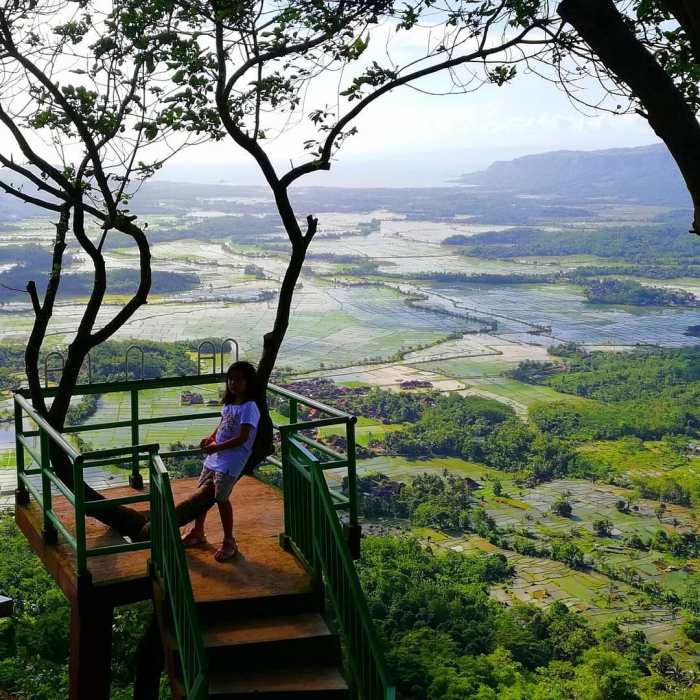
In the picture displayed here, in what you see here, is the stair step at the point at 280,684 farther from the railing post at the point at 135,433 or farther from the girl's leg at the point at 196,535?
the railing post at the point at 135,433

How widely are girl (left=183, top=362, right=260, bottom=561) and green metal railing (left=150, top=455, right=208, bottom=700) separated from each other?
459 mm

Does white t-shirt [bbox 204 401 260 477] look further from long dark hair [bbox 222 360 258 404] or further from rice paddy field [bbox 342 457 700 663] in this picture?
rice paddy field [bbox 342 457 700 663]

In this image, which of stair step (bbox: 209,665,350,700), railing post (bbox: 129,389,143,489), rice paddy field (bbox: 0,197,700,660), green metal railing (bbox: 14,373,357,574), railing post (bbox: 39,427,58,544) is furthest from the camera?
rice paddy field (bbox: 0,197,700,660)

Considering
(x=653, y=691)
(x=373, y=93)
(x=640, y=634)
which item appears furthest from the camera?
(x=640, y=634)

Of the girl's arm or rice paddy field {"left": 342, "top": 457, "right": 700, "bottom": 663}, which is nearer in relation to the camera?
the girl's arm

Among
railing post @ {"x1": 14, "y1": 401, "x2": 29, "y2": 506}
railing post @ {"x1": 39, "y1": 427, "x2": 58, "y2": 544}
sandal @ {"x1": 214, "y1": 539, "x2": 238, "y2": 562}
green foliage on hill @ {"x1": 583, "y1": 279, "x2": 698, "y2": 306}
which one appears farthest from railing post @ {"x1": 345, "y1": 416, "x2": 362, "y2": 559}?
green foliage on hill @ {"x1": 583, "y1": 279, "x2": 698, "y2": 306}

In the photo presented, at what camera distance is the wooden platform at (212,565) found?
5.03 m

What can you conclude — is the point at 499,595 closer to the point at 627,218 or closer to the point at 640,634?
the point at 640,634

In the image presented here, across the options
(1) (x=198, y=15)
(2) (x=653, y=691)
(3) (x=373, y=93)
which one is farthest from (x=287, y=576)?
(2) (x=653, y=691)

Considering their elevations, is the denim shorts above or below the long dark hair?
below

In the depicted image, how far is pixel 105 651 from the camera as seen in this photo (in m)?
5.46

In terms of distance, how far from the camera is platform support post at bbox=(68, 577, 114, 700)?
5.18 m

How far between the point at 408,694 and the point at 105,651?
27.1 metres

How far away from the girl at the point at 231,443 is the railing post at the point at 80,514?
704 millimetres
